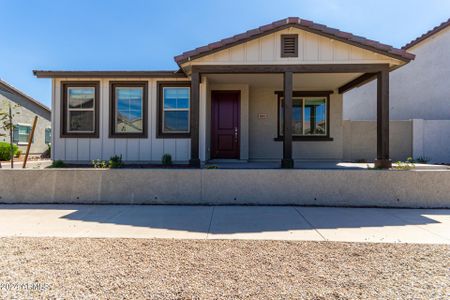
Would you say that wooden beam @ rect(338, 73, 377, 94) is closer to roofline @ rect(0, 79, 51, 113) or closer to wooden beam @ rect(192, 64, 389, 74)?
wooden beam @ rect(192, 64, 389, 74)

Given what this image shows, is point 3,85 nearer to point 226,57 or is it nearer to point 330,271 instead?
point 226,57

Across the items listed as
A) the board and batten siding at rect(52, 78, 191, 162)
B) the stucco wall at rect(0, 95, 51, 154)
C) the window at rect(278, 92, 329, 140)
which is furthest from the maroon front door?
the stucco wall at rect(0, 95, 51, 154)

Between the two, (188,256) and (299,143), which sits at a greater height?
(299,143)

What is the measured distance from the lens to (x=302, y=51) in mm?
7207

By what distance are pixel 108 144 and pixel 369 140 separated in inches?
393

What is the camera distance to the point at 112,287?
273 cm

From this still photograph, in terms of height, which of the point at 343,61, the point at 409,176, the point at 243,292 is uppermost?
the point at 343,61

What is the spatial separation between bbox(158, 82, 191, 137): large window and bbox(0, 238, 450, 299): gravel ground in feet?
17.8

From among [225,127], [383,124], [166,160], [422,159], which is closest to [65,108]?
[166,160]

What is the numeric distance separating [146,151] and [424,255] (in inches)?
303

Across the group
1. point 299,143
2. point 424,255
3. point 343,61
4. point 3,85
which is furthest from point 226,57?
point 3,85

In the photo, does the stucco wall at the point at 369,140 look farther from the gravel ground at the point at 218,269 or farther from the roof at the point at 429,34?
the gravel ground at the point at 218,269

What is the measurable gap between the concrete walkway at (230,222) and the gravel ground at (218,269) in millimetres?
340

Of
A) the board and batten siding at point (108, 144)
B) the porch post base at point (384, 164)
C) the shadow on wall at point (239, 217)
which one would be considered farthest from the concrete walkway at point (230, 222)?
the board and batten siding at point (108, 144)
